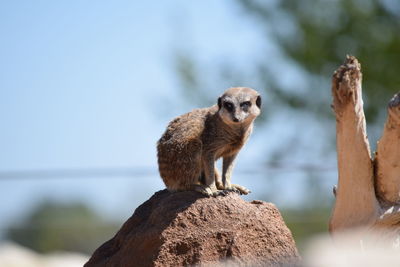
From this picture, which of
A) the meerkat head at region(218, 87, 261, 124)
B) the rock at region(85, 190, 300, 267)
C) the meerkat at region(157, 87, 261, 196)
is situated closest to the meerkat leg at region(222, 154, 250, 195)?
the meerkat at region(157, 87, 261, 196)

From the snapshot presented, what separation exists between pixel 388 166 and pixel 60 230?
12624 mm

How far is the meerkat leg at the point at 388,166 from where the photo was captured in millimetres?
4980

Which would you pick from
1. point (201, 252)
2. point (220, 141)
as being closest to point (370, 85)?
point (220, 141)

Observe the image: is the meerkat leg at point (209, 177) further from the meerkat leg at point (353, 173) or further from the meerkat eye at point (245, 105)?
the meerkat leg at point (353, 173)

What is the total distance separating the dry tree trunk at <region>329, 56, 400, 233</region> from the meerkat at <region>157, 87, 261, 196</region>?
88 cm

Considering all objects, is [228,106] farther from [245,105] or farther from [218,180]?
[218,180]

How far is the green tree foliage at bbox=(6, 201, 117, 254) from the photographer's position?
15352mm

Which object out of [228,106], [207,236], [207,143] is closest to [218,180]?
[207,143]

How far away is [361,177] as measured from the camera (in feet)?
16.8

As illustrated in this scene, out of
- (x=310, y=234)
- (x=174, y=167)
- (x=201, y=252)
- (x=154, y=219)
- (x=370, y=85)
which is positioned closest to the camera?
(x=201, y=252)

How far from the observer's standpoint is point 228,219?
511 cm

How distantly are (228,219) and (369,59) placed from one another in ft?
40.9

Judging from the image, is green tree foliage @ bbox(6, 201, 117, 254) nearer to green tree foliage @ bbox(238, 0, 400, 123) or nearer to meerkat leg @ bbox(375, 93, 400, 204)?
green tree foliage @ bbox(238, 0, 400, 123)

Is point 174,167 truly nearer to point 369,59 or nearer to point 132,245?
point 132,245
